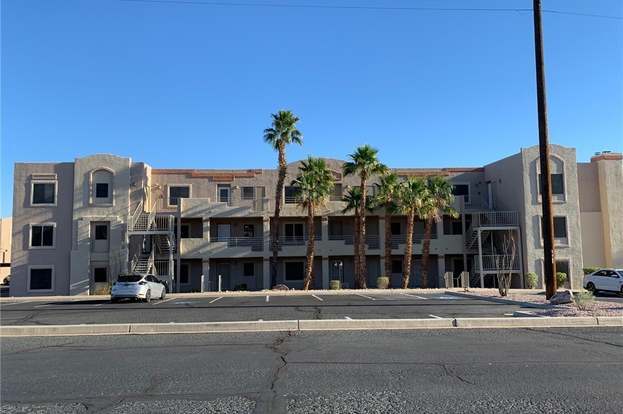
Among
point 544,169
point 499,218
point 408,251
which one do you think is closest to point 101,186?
point 408,251

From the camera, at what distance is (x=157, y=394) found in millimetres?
6949

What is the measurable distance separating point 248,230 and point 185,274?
560 centimetres

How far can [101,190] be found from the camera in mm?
39562

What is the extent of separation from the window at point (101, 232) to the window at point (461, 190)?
25.1 metres

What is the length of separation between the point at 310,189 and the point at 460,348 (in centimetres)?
2803

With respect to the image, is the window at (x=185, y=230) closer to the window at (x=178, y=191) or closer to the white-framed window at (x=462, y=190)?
the window at (x=178, y=191)

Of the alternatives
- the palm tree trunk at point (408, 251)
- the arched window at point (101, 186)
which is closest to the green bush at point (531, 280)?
the palm tree trunk at point (408, 251)

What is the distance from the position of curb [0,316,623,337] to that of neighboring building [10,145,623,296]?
2422 cm

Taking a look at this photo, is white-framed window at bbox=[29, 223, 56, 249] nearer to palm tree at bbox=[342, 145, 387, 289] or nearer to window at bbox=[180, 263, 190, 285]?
window at bbox=[180, 263, 190, 285]

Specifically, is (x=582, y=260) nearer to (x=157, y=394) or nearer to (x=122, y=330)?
(x=122, y=330)

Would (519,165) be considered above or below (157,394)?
above

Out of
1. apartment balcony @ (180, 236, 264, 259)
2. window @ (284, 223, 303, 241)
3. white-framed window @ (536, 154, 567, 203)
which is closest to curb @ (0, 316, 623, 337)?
apartment balcony @ (180, 236, 264, 259)

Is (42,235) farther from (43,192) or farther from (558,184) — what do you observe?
(558,184)

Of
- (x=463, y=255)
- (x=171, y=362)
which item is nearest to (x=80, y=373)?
(x=171, y=362)
